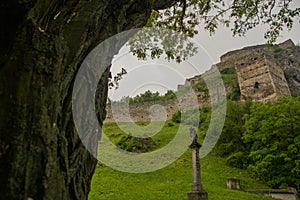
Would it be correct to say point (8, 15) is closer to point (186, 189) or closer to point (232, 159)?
point (186, 189)

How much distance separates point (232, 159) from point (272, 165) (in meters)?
4.99

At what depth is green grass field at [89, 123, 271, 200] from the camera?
13133 millimetres

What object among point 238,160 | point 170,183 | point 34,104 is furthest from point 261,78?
point 34,104

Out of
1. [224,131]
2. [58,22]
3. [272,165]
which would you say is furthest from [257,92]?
[58,22]

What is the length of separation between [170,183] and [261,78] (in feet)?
121

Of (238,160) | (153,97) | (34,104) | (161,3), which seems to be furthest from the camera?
(153,97)

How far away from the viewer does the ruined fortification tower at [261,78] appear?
47.9m

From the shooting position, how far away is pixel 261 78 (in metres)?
49.0

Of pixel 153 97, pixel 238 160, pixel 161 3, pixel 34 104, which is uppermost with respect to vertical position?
pixel 153 97

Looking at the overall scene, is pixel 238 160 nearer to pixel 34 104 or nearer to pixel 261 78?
pixel 34 104

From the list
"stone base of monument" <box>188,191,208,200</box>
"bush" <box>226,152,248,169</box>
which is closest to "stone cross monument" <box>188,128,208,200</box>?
"stone base of monument" <box>188,191,208,200</box>

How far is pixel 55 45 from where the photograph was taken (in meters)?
2.48

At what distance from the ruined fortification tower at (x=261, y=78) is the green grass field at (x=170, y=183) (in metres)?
25.2

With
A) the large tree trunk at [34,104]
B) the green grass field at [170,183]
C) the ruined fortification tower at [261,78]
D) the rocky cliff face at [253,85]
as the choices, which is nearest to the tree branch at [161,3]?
the large tree trunk at [34,104]
